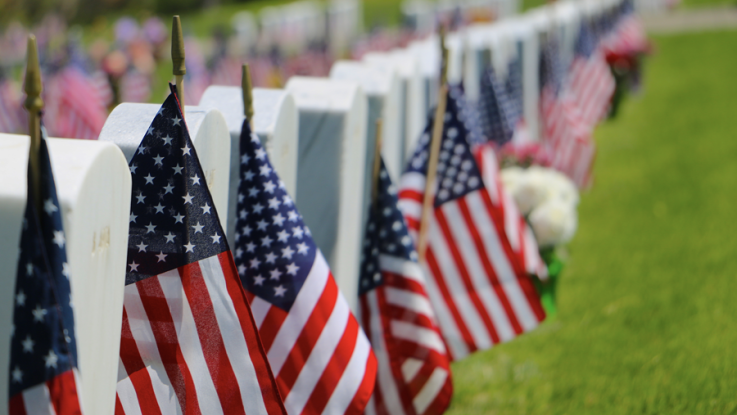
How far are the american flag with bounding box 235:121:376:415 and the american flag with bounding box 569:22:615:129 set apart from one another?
6604 millimetres

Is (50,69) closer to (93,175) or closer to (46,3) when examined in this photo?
(93,175)

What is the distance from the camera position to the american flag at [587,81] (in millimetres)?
9125

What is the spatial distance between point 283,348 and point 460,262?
4.60 ft

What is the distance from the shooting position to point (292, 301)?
2557 millimetres

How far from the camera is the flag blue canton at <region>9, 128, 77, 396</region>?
162 centimetres

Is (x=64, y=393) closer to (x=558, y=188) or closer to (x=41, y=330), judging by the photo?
(x=41, y=330)

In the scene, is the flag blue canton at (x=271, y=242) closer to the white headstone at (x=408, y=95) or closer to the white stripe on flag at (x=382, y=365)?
the white stripe on flag at (x=382, y=365)

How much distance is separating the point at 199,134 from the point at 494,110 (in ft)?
13.2

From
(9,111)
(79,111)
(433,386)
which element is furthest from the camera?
(9,111)

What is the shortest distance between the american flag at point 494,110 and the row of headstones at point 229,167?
647 mm

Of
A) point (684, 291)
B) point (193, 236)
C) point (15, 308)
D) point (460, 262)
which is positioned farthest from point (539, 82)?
point (15, 308)

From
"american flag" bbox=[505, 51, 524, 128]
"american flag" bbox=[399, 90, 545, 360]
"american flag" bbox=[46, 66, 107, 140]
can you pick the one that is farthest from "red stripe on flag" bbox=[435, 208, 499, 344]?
"american flag" bbox=[46, 66, 107, 140]

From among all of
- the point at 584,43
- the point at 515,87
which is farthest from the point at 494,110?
the point at 584,43

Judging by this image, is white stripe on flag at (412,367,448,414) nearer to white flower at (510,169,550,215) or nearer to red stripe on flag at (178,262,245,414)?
red stripe on flag at (178,262,245,414)
